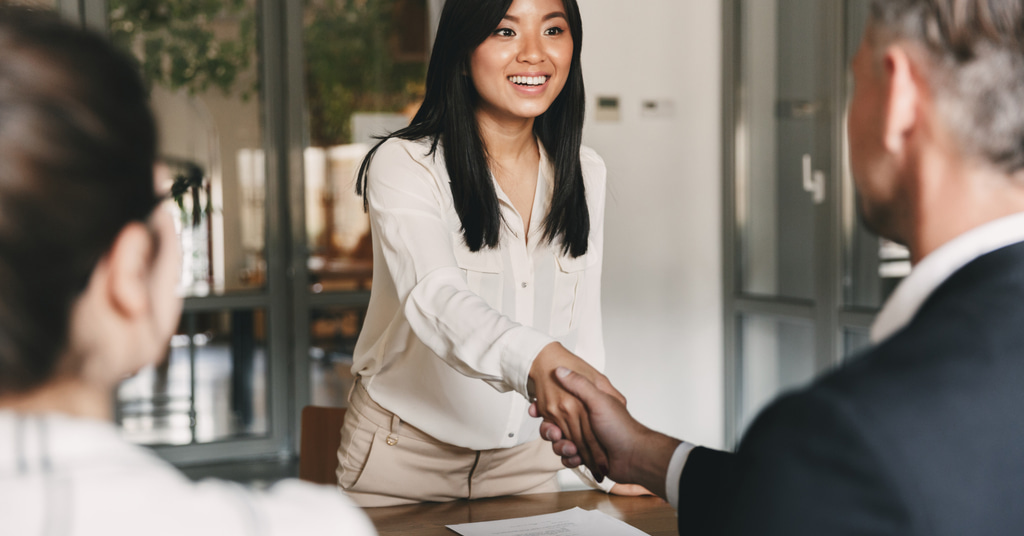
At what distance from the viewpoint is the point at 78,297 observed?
562 mm

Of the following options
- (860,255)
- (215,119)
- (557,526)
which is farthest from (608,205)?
(557,526)

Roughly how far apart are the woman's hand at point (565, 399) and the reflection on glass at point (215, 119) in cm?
398

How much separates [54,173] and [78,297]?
0.27 ft

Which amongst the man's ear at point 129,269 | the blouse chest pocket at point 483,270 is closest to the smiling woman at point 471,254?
the blouse chest pocket at point 483,270

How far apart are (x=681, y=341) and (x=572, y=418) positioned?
3.26 meters

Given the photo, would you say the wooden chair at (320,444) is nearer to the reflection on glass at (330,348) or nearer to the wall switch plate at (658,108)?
the wall switch plate at (658,108)

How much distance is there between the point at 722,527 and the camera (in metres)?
0.75

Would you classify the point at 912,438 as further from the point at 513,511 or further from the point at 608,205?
the point at 608,205

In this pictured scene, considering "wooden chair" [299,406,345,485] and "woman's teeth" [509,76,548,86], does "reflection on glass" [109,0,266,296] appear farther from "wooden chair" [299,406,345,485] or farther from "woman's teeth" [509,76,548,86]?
"woman's teeth" [509,76,548,86]

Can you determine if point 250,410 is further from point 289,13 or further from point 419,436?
point 419,436

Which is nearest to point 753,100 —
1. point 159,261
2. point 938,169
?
point 938,169

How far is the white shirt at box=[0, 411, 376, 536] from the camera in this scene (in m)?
0.51

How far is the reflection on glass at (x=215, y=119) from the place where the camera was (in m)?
5.04

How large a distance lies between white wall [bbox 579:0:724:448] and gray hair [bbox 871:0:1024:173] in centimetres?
357
